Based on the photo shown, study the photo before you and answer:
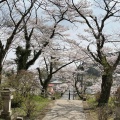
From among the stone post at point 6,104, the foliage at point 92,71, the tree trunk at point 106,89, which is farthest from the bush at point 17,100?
the foliage at point 92,71

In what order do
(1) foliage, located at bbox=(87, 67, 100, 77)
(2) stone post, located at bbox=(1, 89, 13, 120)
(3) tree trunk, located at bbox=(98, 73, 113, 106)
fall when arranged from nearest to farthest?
(2) stone post, located at bbox=(1, 89, 13, 120)
(3) tree trunk, located at bbox=(98, 73, 113, 106)
(1) foliage, located at bbox=(87, 67, 100, 77)

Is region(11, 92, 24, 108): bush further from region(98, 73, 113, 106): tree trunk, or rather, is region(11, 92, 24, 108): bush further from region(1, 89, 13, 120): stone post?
region(98, 73, 113, 106): tree trunk

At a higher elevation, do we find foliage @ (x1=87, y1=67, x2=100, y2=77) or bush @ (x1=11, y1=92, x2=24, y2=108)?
foliage @ (x1=87, y1=67, x2=100, y2=77)

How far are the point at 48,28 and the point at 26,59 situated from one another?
5.72m

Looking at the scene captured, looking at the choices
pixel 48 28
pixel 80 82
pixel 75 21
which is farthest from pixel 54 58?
pixel 80 82

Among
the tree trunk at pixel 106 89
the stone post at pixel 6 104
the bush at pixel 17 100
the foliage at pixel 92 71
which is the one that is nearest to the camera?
the stone post at pixel 6 104

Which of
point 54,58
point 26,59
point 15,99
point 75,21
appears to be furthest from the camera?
point 54,58

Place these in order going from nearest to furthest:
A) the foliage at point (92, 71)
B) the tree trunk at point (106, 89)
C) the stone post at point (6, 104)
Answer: the stone post at point (6, 104) → the tree trunk at point (106, 89) → the foliage at point (92, 71)

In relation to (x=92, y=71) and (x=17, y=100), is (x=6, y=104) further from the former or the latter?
(x=92, y=71)

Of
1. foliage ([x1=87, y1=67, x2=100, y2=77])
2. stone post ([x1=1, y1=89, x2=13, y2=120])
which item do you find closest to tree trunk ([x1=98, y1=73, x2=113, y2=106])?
stone post ([x1=1, y1=89, x2=13, y2=120])

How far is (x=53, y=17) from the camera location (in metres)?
27.6

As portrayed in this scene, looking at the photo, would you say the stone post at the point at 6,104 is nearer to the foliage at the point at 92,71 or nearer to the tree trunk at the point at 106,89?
the tree trunk at the point at 106,89

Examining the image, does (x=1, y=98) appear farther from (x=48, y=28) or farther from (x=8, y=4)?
(x=48, y=28)

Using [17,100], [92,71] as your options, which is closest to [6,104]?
[17,100]
